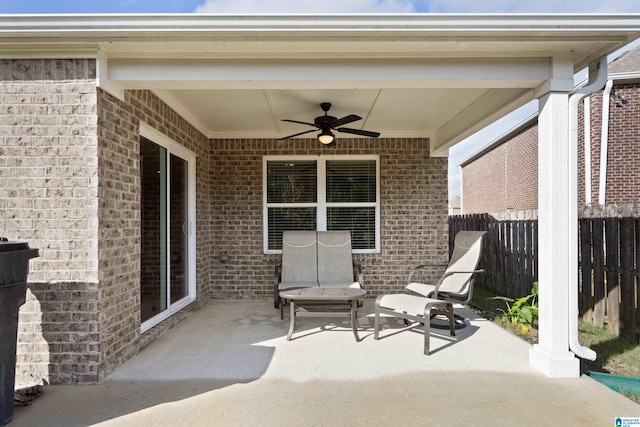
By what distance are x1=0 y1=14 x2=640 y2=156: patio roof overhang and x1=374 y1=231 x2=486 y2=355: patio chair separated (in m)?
1.82

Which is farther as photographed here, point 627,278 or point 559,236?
point 627,278

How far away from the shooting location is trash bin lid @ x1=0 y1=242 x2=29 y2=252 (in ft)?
7.45

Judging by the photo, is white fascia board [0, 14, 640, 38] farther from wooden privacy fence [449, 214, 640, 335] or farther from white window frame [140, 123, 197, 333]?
wooden privacy fence [449, 214, 640, 335]

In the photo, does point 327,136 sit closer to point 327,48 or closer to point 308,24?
point 327,48

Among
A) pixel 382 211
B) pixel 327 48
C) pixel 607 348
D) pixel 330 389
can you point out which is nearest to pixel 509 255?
pixel 382 211

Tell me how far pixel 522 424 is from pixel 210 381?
220 centimetres

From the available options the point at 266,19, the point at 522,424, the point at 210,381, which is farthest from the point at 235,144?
the point at 522,424

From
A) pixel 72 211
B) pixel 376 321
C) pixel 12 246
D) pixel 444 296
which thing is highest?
pixel 72 211

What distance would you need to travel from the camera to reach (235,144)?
6.02 m

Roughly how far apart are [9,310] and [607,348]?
16.7 ft

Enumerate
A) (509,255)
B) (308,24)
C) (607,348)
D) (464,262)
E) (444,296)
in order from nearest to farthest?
(308,24) → (607,348) → (444,296) → (464,262) → (509,255)

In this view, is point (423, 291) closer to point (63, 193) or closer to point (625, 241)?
→ point (625, 241)

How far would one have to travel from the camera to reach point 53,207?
2820 mm

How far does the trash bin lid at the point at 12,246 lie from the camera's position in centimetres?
227
